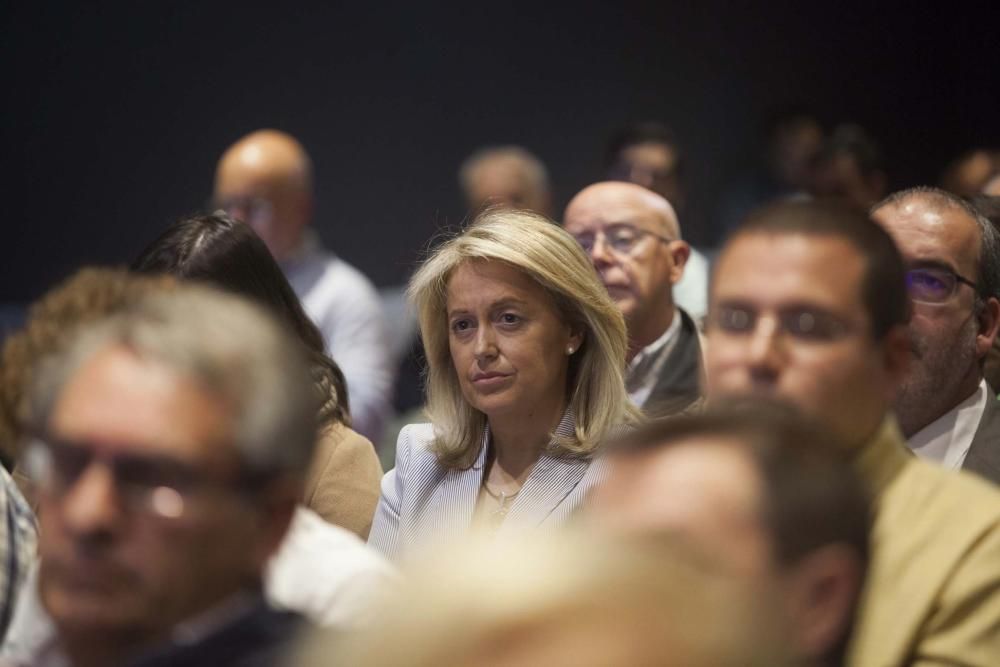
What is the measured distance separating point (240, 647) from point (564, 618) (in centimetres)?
73

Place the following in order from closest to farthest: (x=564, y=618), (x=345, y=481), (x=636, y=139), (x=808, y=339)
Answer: (x=564, y=618) < (x=808, y=339) < (x=345, y=481) < (x=636, y=139)

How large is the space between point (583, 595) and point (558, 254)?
2.30m

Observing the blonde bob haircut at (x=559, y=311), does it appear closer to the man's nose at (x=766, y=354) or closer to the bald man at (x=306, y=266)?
the man's nose at (x=766, y=354)

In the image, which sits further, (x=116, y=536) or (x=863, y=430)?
(x=863, y=430)

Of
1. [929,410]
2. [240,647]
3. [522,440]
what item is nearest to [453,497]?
[522,440]

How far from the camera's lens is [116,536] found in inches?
62.2

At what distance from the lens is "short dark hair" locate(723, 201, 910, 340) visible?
2.07m

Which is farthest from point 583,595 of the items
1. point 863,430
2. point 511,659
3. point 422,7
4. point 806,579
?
point 422,7

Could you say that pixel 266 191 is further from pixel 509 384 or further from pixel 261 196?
pixel 509 384

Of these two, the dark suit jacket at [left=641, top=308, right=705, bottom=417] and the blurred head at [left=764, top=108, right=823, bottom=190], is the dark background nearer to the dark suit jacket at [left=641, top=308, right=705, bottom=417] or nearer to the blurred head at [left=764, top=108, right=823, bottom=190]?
the blurred head at [left=764, top=108, right=823, bottom=190]

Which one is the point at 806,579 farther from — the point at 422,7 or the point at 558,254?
the point at 422,7

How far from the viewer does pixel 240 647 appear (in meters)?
1.62

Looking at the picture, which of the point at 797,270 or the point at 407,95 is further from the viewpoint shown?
the point at 407,95

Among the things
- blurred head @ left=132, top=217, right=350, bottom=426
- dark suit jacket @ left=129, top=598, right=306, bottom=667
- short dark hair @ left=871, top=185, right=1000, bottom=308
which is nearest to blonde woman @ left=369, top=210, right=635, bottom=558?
blurred head @ left=132, top=217, right=350, bottom=426
